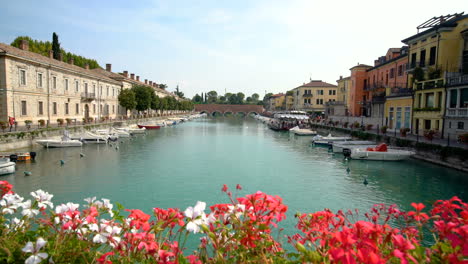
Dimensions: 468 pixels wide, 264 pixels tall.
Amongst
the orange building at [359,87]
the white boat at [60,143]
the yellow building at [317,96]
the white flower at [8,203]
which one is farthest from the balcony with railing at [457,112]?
the yellow building at [317,96]

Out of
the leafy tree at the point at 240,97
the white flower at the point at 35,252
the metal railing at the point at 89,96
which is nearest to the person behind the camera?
the white flower at the point at 35,252

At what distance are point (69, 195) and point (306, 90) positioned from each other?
80.0 m

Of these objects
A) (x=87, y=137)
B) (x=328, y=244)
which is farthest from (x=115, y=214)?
(x=87, y=137)

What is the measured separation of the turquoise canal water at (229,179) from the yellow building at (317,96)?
6228 cm

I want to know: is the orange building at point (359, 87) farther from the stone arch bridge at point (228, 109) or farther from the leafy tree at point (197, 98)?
the leafy tree at point (197, 98)

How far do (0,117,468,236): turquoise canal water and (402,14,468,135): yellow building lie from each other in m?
6.49

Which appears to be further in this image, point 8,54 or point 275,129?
point 275,129

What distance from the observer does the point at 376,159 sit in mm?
23078

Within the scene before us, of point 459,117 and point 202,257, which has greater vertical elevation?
point 459,117

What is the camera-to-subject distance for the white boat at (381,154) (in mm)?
22500

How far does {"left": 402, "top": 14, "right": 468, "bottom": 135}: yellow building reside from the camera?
25344mm

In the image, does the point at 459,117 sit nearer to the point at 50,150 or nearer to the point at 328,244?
the point at 328,244

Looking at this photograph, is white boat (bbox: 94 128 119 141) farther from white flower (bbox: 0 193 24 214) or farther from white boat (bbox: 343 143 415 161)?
white flower (bbox: 0 193 24 214)

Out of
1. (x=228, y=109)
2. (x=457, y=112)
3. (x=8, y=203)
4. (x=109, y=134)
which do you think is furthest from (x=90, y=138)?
(x=228, y=109)
